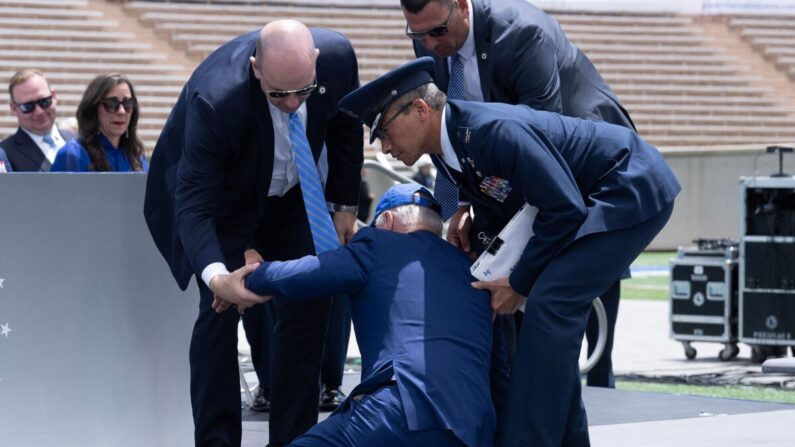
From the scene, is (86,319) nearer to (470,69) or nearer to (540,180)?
(470,69)

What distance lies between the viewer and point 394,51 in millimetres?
22797

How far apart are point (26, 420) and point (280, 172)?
40.2 inches

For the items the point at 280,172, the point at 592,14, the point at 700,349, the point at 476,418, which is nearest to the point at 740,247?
the point at 700,349

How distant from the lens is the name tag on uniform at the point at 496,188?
11.0 ft

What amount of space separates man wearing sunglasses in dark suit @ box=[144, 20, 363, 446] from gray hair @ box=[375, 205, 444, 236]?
40cm

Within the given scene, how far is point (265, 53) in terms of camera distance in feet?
11.5

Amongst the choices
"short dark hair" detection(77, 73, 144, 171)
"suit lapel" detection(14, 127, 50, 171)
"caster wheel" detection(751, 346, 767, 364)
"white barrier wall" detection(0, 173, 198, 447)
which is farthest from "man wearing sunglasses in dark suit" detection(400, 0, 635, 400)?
"caster wheel" detection(751, 346, 767, 364)

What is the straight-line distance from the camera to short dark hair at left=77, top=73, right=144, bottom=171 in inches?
211

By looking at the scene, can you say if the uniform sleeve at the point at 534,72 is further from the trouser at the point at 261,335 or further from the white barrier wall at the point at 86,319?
the trouser at the point at 261,335

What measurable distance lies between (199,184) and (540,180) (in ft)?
3.35

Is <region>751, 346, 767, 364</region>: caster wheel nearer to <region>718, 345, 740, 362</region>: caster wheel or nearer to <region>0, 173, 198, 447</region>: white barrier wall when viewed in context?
<region>718, 345, 740, 362</region>: caster wheel

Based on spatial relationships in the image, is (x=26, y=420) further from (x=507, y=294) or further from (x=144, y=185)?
(x=507, y=294)

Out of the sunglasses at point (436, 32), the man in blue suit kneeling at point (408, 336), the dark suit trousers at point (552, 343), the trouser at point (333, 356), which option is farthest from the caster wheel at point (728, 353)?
the man in blue suit kneeling at point (408, 336)

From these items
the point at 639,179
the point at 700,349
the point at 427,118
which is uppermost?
the point at 427,118
